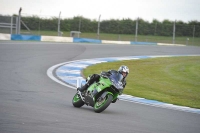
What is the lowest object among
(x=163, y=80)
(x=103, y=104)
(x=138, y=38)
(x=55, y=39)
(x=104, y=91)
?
(x=163, y=80)

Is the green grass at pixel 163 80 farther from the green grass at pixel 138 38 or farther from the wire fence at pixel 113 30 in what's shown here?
the green grass at pixel 138 38

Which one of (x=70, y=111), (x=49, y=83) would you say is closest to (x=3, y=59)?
(x=49, y=83)

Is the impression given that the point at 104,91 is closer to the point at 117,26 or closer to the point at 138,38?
the point at 138,38

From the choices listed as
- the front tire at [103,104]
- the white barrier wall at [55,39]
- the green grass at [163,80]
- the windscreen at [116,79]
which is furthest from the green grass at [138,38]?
the front tire at [103,104]

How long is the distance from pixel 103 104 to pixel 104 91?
0.42 metres

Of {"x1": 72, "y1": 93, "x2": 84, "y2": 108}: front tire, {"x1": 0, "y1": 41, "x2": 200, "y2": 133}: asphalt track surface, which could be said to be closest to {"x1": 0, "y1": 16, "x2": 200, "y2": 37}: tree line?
{"x1": 0, "y1": 41, "x2": 200, "y2": 133}: asphalt track surface

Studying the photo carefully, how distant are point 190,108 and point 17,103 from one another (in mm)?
5075

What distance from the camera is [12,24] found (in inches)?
1375

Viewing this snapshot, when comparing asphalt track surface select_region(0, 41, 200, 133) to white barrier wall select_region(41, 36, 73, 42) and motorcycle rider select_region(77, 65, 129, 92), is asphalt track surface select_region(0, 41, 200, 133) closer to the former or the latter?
motorcycle rider select_region(77, 65, 129, 92)

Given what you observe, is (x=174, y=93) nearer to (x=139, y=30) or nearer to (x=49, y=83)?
(x=49, y=83)

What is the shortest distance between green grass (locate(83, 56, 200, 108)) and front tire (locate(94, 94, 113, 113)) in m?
3.87

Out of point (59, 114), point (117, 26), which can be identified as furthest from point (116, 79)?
point (117, 26)

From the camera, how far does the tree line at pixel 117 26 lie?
3853cm

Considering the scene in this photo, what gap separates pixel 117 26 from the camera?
147ft
